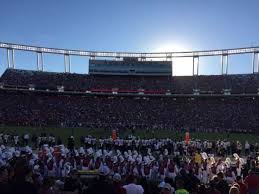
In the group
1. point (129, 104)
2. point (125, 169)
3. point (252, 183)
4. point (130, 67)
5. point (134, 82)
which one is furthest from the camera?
point (130, 67)

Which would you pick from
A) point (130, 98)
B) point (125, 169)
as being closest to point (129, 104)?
point (130, 98)

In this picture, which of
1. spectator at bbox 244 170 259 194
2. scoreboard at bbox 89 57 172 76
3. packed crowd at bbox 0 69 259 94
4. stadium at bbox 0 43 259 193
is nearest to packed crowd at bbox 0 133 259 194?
spectator at bbox 244 170 259 194

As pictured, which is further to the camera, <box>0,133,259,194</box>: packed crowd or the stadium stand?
the stadium stand

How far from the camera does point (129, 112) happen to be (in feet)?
A: 199

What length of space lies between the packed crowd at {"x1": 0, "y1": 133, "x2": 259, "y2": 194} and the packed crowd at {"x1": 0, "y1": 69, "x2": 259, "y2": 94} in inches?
1343

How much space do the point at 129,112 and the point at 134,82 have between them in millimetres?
10064

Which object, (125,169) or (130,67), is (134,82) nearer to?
(130,67)

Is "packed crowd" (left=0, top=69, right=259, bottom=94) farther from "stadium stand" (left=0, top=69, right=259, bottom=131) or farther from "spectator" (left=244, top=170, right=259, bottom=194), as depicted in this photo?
"spectator" (left=244, top=170, right=259, bottom=194)

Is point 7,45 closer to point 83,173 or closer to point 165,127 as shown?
point 165,127

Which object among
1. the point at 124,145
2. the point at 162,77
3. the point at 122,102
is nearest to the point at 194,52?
the point at 162,77

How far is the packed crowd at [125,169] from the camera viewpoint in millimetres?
6984

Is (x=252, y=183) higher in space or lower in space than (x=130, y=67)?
lower

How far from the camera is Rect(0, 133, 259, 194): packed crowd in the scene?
6.98 meters

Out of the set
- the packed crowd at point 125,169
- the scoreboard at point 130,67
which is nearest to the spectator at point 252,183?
the packed crowd at point 125,169
